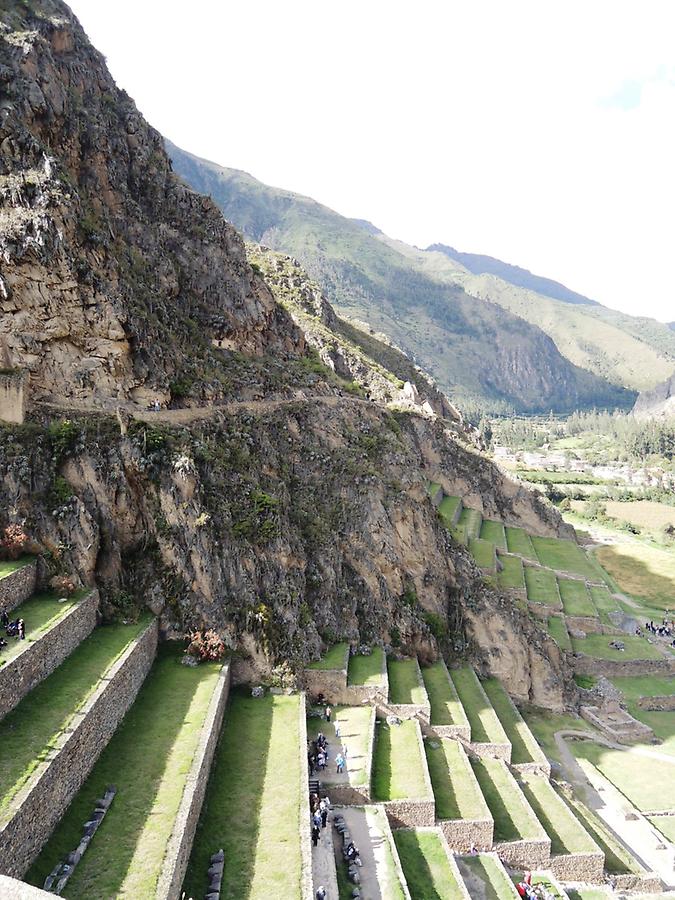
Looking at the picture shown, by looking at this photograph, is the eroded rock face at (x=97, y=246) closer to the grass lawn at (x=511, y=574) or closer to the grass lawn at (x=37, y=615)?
the grass lawn at (x=37, y=615)

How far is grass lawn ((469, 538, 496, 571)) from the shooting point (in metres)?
56.2

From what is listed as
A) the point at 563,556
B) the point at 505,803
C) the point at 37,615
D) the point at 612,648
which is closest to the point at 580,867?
the point at 505,803

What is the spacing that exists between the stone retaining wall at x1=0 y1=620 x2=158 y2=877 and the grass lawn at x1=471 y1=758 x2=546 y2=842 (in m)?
17.3

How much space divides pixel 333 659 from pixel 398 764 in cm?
633

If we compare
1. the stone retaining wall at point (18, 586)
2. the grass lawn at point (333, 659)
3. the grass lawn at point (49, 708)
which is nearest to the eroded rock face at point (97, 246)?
the stone retaining wall at point (18, 586)

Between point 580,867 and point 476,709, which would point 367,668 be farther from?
point 580,867

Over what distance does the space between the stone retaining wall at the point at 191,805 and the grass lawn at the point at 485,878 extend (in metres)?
11.5

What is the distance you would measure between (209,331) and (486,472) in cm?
4443

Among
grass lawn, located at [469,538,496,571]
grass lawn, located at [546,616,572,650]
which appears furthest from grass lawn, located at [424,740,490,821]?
grass lawn, located at [469,538,496,571]

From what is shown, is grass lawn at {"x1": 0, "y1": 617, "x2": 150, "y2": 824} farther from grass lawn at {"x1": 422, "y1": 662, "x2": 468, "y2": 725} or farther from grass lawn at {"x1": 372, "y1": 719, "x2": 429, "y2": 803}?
grass lawn at {"x1": 422, "y1": 662, "x2": 468, "y2": 725}

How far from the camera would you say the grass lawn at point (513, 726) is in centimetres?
3444

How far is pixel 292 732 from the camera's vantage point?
2634 centimetres

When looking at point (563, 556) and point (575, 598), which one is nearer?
point (575, 598)

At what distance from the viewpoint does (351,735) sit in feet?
96.6
